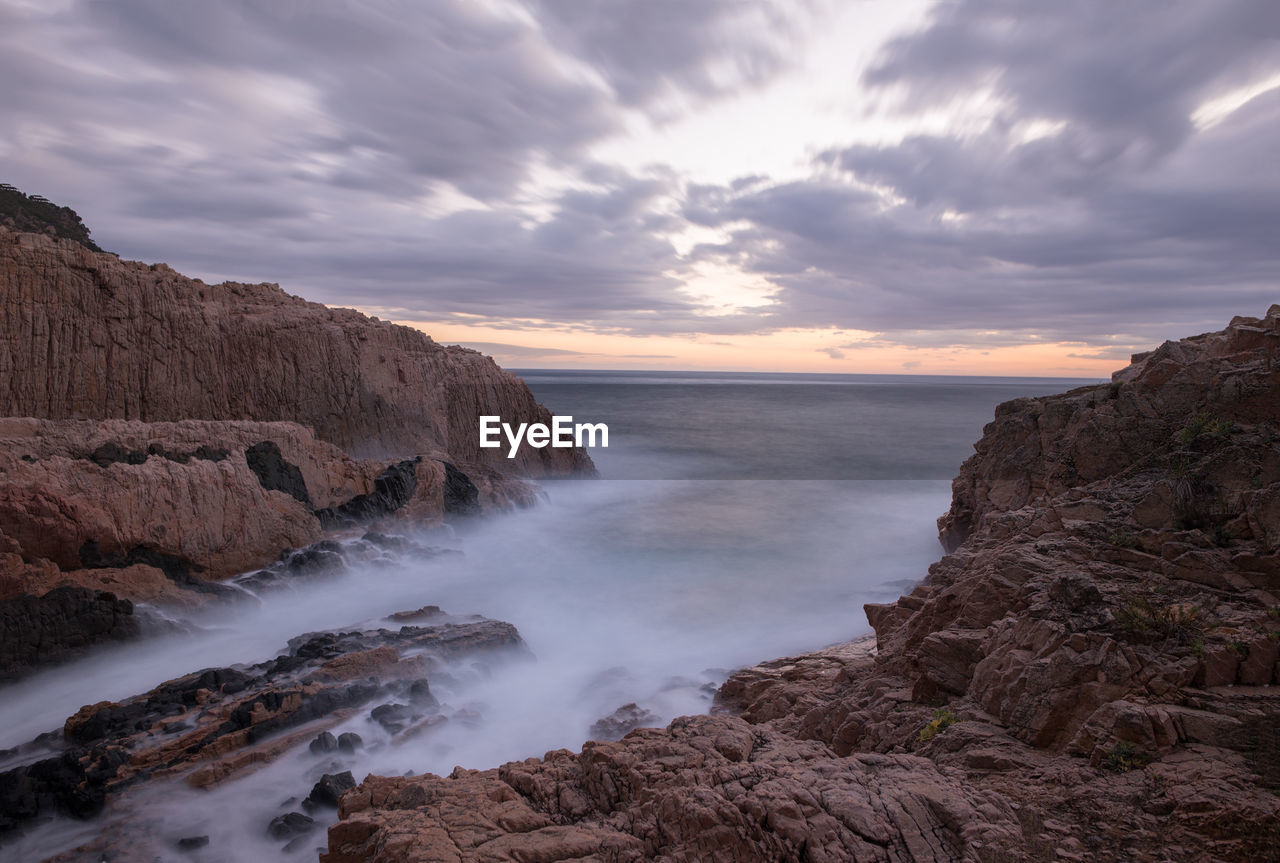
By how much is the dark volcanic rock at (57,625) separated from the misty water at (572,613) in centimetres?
30

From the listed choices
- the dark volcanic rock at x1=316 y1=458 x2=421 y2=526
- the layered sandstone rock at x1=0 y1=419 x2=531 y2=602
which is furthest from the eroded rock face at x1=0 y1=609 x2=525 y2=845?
the dark volcanic rock at x1=316 y1=458 x2=421 y2=526

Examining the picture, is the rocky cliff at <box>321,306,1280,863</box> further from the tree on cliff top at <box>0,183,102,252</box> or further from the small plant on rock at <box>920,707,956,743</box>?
the tree on cliff top at <box>0,183,102,252</box>

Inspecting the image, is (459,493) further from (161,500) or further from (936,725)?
(936,725)

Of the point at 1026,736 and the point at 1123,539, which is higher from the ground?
the point at 1123,539

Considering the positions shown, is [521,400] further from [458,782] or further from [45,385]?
[458,782]

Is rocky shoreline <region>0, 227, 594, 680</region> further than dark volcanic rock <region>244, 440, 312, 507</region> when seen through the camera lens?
No

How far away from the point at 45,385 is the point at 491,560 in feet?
37.6

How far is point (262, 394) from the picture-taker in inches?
692

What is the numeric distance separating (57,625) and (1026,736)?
525 inches

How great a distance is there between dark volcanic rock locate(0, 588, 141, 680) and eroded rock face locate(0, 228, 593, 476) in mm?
7253

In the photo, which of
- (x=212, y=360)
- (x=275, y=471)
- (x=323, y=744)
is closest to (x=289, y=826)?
(x=323, y=744)

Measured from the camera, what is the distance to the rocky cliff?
3.49 metres

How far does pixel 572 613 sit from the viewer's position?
44.3ft

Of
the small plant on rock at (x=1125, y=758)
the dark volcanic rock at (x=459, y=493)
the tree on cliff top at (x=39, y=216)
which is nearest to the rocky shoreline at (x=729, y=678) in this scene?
the small plant on rock at (x=1125, y=758)
